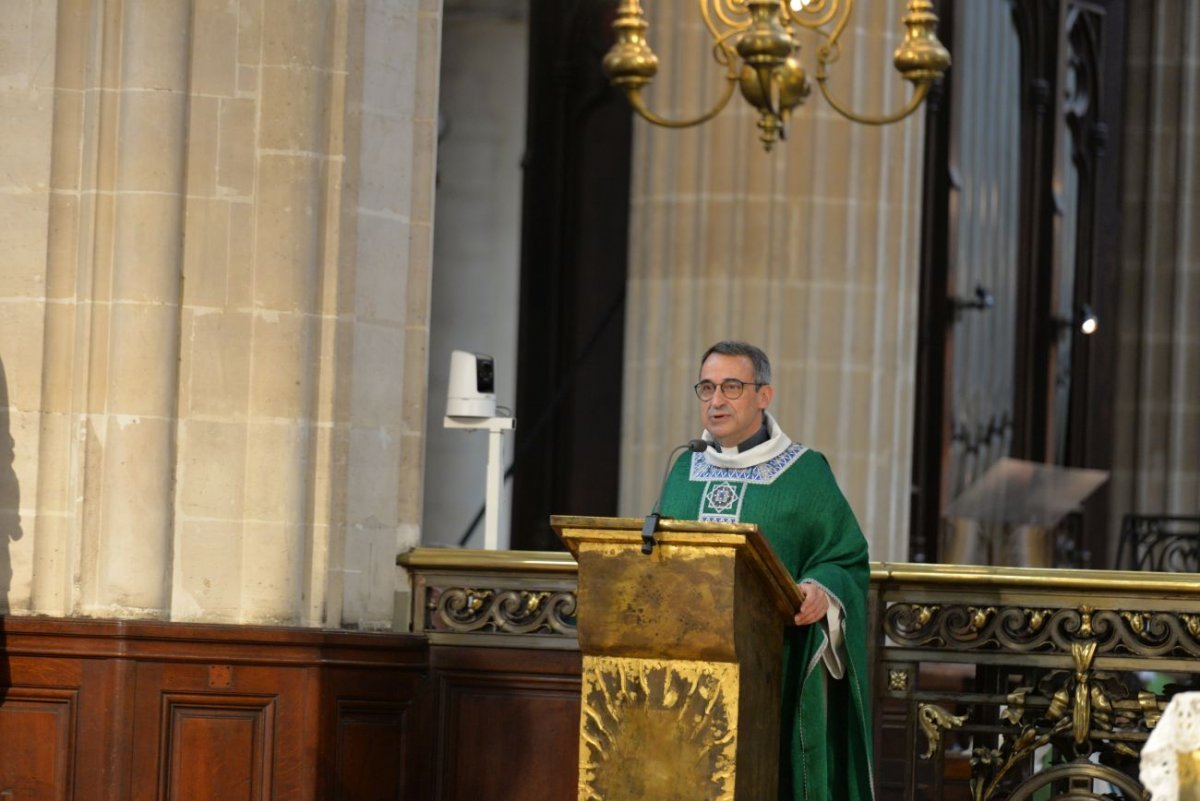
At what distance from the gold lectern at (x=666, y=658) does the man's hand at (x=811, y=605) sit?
289mm

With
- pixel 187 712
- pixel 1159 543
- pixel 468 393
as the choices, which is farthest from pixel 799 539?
pixel 1159 543

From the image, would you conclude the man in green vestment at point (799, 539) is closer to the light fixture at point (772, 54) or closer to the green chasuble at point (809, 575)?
the green chasuble at point (809, 575)

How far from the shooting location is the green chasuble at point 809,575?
6.96 meters

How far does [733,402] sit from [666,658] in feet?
2.74

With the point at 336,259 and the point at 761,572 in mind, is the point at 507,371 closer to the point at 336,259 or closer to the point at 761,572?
the point at 336,259

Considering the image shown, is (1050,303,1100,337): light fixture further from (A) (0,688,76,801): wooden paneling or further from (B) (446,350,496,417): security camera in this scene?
(A) (0,688,76,801): wooden paneling

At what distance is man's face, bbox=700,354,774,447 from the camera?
687cm

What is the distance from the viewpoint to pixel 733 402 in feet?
22.7

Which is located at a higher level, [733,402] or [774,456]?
[733,402]

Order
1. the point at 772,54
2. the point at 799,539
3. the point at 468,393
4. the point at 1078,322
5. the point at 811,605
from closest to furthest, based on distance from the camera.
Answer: the point at 811,605, the point at 799,539, the point at 468,393, the point at 772,54, the point at 1078,322

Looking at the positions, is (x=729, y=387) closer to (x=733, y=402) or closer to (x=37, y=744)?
(x=733, y=402)

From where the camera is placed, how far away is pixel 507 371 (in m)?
14.5

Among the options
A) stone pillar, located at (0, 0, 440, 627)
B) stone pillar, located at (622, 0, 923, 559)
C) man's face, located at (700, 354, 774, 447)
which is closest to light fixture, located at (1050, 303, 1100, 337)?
stone pillar, located at (622, 0, 923, 559)

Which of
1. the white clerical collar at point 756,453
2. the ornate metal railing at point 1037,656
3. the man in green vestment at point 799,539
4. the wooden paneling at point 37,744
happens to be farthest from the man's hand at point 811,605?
the wooden paneling at point 37,744
